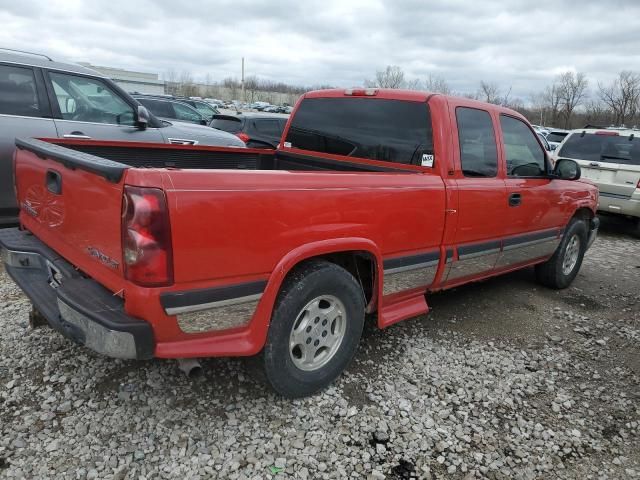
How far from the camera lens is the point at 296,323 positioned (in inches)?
111

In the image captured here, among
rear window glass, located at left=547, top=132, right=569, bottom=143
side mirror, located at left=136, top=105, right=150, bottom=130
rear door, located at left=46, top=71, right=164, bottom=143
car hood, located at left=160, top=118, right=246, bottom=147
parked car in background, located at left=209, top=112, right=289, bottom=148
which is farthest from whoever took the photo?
rear window glass, located at left=547, top=132, right=569, bottom=143

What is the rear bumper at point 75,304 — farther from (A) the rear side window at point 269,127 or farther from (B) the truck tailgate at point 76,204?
(A) the rear side window at point 269,127

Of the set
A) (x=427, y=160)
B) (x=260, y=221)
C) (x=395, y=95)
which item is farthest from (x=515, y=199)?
(x=260, y=221)

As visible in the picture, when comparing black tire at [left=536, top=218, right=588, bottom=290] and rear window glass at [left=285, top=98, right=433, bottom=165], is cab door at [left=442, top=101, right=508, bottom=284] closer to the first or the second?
rear window glass at [left=285, top=98, right=433, bottom=165]

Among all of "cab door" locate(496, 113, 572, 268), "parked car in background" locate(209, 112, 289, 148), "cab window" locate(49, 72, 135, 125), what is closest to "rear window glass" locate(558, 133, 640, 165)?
"cab door" locate(496, 113, 572, 268)

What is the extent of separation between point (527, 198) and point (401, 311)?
176 centimetres

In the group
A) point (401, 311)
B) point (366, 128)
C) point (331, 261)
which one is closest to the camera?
point (331, 261)

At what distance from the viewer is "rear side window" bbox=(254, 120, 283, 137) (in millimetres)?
11117

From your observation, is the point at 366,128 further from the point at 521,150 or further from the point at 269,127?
the point at 269,127

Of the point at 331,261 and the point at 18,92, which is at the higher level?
the point at 18,92

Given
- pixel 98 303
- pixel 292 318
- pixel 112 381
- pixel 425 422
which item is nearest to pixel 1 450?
pixel 112 381

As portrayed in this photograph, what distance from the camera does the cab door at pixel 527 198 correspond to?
13.7 ft

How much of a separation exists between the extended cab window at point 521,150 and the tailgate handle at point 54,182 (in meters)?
3.32

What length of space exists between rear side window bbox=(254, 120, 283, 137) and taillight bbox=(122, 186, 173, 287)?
30.3 feet
